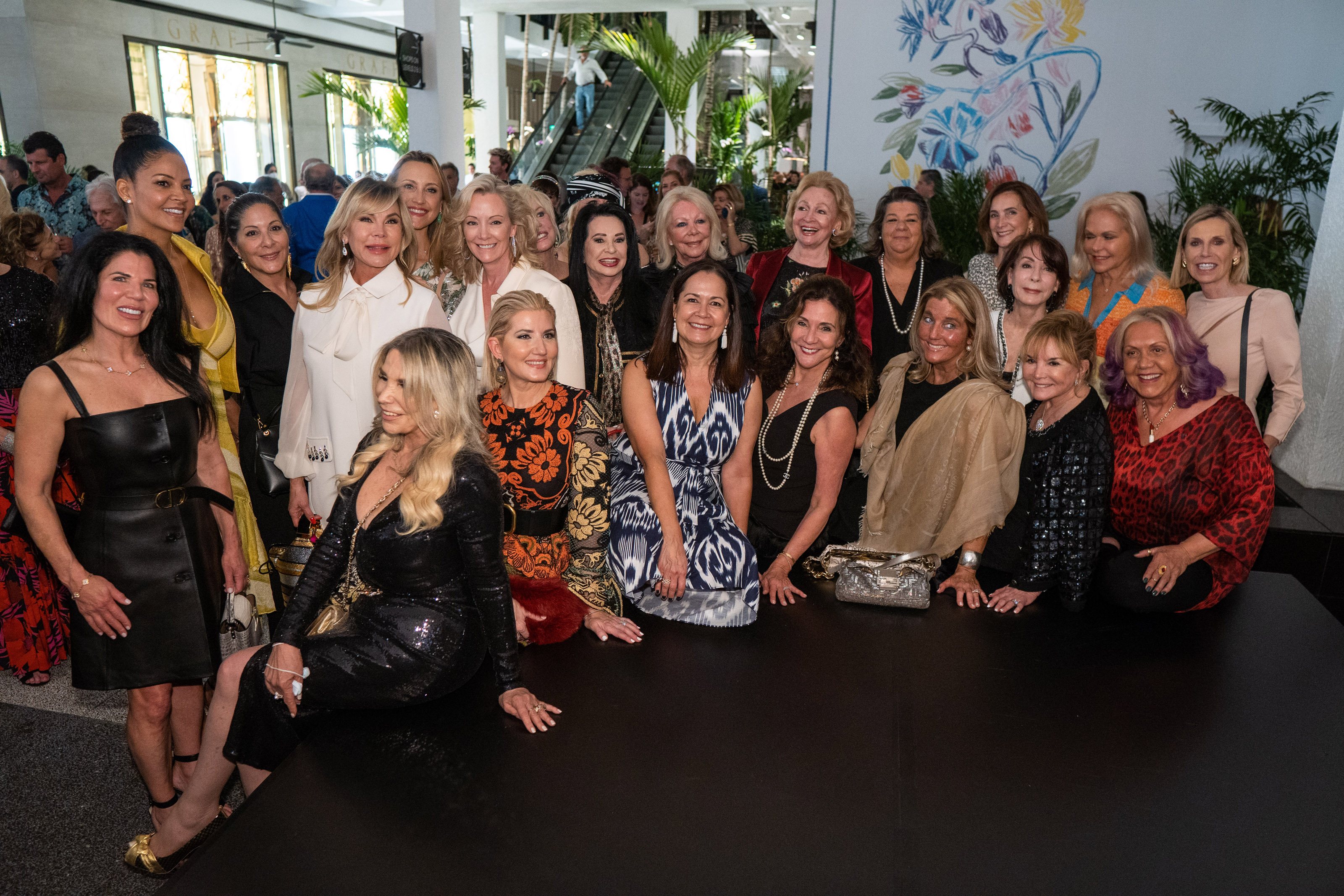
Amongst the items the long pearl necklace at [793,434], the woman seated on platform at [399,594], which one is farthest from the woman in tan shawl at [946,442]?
the woman seated on platform at [399,594]

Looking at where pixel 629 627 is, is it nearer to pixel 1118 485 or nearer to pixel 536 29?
pixel 1118 485

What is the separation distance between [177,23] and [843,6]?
9.85m

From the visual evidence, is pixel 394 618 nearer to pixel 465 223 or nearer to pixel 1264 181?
pixel 465 223

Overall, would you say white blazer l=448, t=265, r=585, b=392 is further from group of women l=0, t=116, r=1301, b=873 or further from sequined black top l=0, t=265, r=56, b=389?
sequined black top l=0, t=265, r=56, b=389

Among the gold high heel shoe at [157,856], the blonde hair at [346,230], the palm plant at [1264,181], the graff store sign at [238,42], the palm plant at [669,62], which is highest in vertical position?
the graff store sign at [238,42]

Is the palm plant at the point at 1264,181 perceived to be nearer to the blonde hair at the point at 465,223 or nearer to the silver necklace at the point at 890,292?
the silver necklace at the point at 890,292

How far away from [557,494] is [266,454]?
1186mm

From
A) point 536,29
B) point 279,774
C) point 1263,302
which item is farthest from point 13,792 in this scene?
point 536,29

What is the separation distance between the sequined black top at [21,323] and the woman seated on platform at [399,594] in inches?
57.7

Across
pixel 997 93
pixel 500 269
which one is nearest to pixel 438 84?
pixel 997 93

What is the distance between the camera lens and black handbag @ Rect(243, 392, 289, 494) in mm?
3207

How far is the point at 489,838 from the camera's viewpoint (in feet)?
6.12

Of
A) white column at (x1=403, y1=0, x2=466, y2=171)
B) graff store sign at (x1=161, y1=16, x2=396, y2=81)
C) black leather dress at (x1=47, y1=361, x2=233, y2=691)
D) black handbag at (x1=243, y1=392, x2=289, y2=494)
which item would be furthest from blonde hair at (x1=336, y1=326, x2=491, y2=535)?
graff store sign at (x1=161, y1=16, x2=396, y2=81)

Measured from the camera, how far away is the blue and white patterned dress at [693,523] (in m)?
2.90
